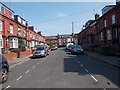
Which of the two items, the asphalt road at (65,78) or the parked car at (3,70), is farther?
the parked car at (3,70)

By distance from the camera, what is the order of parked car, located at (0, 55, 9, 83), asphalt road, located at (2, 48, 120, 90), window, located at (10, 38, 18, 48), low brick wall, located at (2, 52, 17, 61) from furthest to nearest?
window, located at (10, 38, 18, 48), low brick wall, located at (2, 52, 17, 61), parked car, located at (0, 55, 9, 83), asphalt road, located at (2, 48, 120, 90)

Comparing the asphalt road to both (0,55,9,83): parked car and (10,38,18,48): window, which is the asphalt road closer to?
(0,55,9,83): parked car

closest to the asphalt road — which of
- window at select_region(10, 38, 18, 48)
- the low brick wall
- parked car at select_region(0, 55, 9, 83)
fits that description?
parked car at select_region(0, 55, 9, 83)

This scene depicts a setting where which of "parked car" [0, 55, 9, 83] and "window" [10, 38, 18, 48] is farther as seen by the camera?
"window" [10, 38, 18, 48]

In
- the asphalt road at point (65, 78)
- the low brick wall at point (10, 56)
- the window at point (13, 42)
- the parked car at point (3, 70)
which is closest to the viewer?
the asphalt road at point (65, 78)

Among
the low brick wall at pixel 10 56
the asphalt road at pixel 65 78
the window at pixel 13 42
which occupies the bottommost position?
the asphalt road at pixel 65 78

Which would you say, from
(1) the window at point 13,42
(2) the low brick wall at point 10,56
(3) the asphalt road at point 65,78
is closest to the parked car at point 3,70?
(3) the asphalt road at point 65,78

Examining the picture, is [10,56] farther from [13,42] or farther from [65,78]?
[65,78]

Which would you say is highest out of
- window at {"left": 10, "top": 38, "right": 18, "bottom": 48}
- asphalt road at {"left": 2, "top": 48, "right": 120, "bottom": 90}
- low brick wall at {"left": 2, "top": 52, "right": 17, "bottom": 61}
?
window at {"left": 10, "top": 38, "right": 18, "bottom": 48}

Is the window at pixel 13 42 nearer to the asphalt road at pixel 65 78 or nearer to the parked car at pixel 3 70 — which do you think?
the asphalt road at pixel 65 78

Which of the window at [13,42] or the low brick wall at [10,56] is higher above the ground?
the window at [13,42]

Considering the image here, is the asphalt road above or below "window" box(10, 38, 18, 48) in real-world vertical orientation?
below

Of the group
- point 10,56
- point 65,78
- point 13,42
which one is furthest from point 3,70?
point 13,42

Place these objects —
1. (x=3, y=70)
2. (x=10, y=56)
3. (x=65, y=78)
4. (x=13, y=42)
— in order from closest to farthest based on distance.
→ (x=3, y=70)
(x=65, y=78)
(x=10, y=56)
(x=13, y=42)
